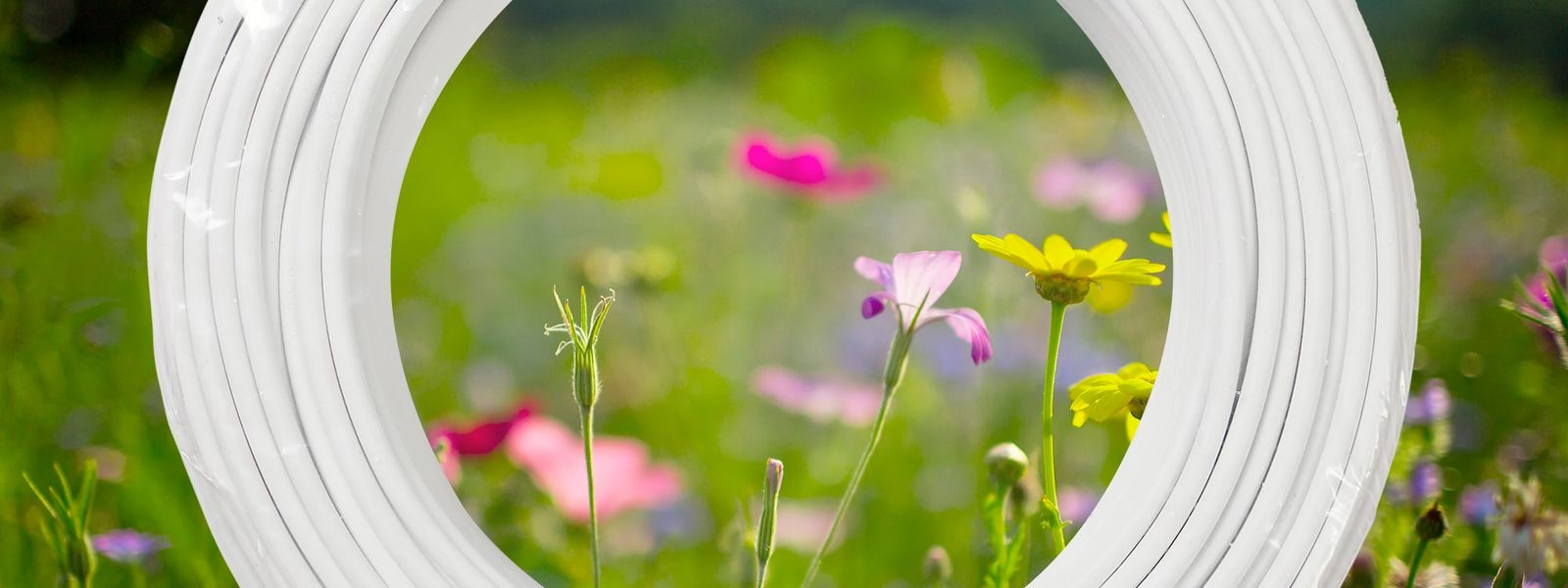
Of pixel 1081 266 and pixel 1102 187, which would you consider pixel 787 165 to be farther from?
pixel 1081 266

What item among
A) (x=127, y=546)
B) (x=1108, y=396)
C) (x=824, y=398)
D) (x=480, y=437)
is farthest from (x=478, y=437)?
(x=1108, y=396)

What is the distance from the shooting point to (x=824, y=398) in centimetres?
94

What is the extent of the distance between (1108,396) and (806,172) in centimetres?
46

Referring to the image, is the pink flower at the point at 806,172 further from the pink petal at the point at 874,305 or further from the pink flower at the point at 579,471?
the pink petal at the point at 874,305

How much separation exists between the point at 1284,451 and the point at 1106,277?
0.10m

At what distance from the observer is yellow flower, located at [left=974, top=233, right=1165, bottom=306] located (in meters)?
0.47

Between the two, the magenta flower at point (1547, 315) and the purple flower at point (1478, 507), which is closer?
the magenta flower at point (1547, 315)

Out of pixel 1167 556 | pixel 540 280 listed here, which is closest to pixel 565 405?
pixel 540 280

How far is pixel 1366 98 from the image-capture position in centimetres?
47

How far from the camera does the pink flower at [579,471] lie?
729mm

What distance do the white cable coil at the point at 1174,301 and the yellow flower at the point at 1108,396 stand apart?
1cm

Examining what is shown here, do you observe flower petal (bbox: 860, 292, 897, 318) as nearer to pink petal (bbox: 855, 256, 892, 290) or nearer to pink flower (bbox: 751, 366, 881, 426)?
pink petal (bbox: 855, 256, 892, 290)

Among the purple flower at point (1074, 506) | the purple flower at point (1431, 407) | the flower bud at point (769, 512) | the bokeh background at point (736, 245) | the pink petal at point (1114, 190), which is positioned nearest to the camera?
the flower bud at point (769, 512)

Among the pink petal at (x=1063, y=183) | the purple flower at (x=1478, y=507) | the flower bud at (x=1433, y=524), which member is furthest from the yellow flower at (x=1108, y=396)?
the pink petal at (x=1063, y=183)
